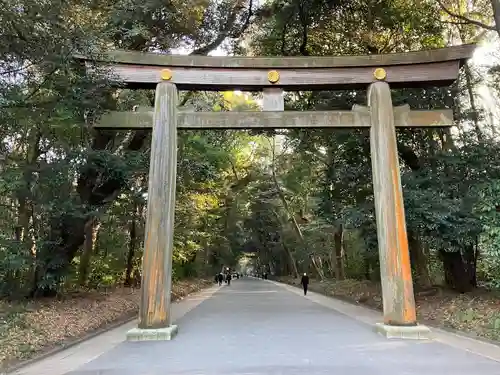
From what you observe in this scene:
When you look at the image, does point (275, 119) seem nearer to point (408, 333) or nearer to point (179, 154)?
point (408, 333)

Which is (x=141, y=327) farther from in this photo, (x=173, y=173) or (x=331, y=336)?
(x=331, y=336)

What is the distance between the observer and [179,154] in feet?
49.1

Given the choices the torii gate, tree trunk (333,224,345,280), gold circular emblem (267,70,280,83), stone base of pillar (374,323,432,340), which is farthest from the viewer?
tree trunk (333,224,345,280)

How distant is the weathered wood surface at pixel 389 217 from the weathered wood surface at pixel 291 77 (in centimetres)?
46

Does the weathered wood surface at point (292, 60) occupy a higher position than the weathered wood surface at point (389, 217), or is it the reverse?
the weathered wood surface at point (292, 60)

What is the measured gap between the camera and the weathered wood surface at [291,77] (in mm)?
9914

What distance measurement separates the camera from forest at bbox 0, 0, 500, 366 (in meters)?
8.80

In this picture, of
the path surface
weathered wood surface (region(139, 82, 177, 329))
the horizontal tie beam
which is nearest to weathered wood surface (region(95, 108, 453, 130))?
the horizontal tie beam

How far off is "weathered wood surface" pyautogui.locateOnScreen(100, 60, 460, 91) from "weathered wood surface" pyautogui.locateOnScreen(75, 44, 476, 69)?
0.11m

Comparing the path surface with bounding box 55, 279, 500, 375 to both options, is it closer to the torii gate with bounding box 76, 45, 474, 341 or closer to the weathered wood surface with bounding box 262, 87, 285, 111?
the torii gate with bounding box 76, 45, 474, 341

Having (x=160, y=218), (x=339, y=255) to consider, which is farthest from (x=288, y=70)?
(x=339, y=255)

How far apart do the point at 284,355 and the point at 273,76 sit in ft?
20.1

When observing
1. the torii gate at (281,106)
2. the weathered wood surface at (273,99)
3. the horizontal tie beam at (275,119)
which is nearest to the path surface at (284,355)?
the torii gate at (281,106)

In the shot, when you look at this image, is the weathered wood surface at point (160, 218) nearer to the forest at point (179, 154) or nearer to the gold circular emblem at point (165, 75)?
the gold circular emblem at point (165, 75)
